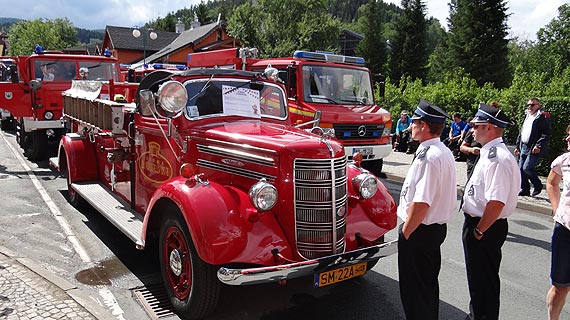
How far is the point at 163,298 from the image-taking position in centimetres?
445

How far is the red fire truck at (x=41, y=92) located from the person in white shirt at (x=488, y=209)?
1006 cm

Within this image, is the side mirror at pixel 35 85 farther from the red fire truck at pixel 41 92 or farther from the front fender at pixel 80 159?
the front fender at pixel 80 159

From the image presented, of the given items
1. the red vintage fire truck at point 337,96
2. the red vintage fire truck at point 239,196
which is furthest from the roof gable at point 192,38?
the red vintage fire truck at point 239,196

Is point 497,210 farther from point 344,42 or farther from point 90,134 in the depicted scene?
point 344,42

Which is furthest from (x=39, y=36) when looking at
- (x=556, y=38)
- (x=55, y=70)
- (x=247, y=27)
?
(x=556, y=38)

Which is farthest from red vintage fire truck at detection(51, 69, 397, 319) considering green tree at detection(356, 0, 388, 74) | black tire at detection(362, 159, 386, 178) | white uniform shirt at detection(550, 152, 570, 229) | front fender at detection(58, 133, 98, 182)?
green tree at detection(356, 0, 388, 74)

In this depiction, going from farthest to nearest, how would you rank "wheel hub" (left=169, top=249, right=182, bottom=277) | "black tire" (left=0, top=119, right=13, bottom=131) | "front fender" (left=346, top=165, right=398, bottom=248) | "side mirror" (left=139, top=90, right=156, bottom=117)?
"black tire" (left=0, top=119, right=13, bottom=131), "side mirror" (left=139, top=90, right=156, bottom=117), "front fender" (left=346, top=165, right=398, bottom=248), "wheel hub" (left=169, top=249, right=182, bottom=277)

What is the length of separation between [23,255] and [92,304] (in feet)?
6.25

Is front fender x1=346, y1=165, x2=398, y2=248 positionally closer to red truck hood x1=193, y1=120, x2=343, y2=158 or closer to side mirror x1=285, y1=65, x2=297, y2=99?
red truck hood x1=193, y1=120, x2=343, y2=158

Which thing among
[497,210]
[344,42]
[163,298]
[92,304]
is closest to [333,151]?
[497,210]

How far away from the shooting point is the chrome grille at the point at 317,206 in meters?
3.87

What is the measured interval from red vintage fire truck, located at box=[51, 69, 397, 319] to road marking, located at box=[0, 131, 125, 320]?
519mm

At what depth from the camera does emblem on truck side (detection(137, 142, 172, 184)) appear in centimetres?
512

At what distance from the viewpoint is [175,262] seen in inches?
164
